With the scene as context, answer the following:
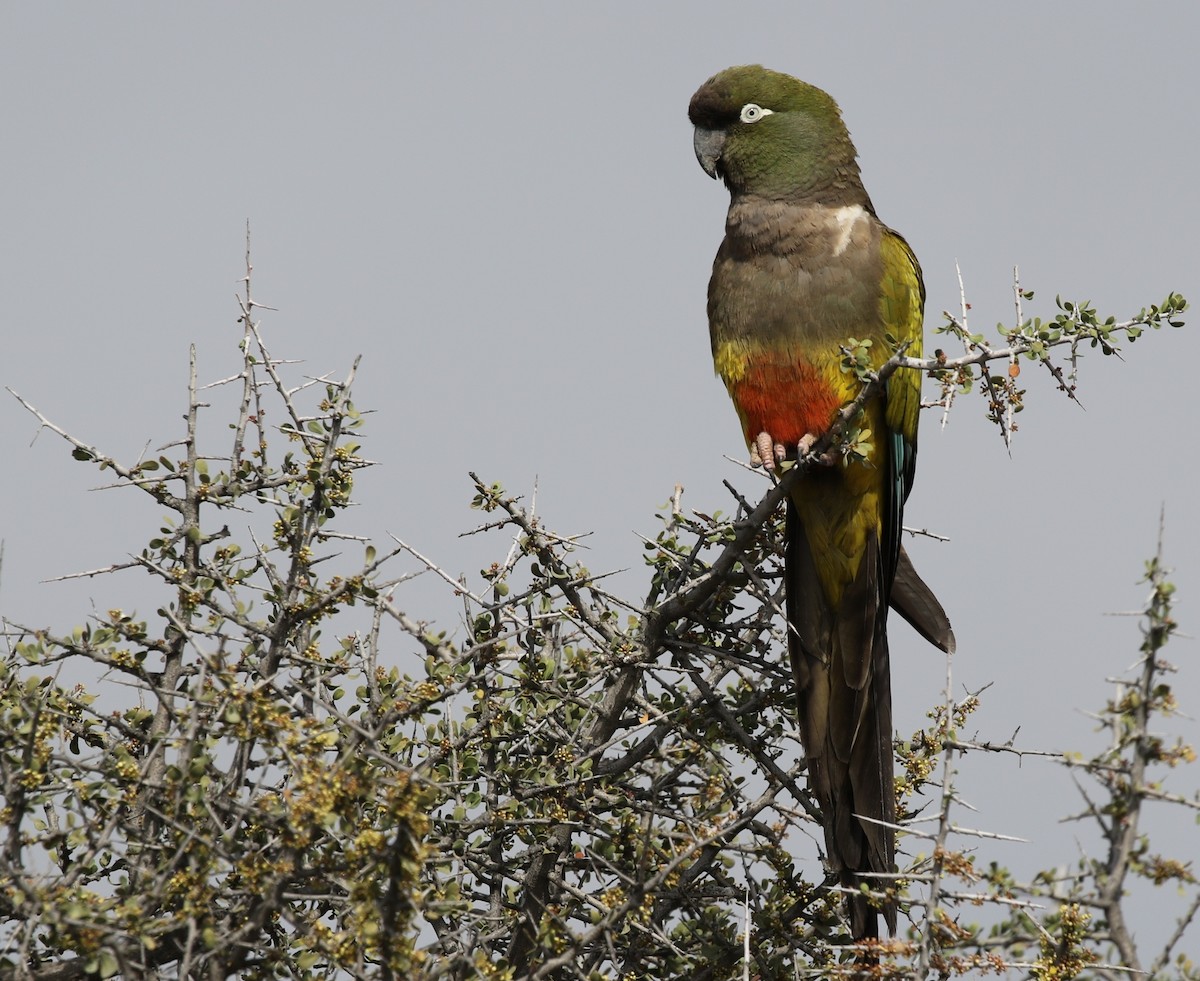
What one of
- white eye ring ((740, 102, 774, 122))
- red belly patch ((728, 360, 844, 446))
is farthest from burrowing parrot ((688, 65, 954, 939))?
white eye ring ((740, 102, 774, 122))

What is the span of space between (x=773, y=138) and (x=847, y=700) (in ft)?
9.43

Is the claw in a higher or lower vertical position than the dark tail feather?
higher

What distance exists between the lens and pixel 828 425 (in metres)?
5.90

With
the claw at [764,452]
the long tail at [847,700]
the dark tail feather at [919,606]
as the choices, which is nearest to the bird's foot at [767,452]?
the claw at [764,452]

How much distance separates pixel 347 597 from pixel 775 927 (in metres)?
1.94

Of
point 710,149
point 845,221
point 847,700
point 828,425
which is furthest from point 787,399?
point 710,149

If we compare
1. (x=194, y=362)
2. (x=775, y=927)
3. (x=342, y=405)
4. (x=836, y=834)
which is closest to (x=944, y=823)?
(x=775, y=927)

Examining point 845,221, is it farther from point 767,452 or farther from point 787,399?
point 767,452

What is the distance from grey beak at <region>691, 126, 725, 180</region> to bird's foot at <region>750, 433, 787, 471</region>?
68.3 inches

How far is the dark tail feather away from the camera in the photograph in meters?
6.00

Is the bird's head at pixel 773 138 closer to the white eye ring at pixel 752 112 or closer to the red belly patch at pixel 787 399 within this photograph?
the white eye ring at pixel 752 112

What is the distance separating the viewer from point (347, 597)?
4.51 meters

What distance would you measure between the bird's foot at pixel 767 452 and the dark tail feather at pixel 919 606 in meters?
0.76

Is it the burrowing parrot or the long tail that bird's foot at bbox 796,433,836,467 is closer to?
the burrowing parrot
